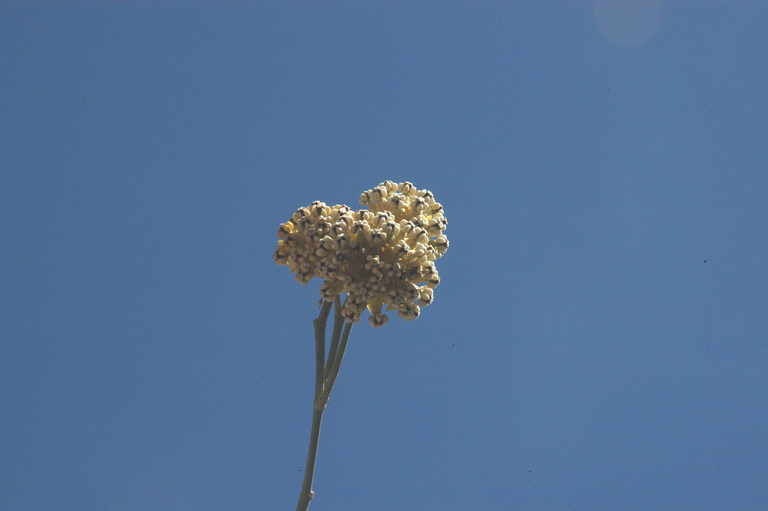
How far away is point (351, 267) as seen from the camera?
8.72 feet

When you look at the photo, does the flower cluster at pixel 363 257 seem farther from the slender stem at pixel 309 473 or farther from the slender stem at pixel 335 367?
the slender stem at pixel 309 473

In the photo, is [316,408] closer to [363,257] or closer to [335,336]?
[335,336]

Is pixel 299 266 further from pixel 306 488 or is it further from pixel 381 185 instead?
pixel 306 488

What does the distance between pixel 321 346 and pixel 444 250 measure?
65 centimetres

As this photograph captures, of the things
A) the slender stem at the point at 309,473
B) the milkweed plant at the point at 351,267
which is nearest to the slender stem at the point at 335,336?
the milkweed plant at the point at 351,267

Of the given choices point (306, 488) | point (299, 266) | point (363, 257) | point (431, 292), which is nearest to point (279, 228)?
point (299, 266)

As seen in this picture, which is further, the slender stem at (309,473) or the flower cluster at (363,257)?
the flower cluster at (363,257)

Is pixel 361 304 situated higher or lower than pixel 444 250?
lower

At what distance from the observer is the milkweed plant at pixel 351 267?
259 centimetres

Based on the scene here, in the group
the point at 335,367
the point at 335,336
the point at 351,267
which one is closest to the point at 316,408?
the point at 335,367

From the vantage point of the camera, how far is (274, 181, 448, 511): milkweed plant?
8.51 feet

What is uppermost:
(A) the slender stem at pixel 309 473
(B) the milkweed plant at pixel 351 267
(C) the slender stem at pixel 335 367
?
(B) the milkweed plant at pixel 351 267

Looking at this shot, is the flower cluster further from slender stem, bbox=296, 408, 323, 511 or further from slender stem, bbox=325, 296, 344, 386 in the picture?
slender stem, bbox=296, 408, 323, 511

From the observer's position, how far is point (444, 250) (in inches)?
114
